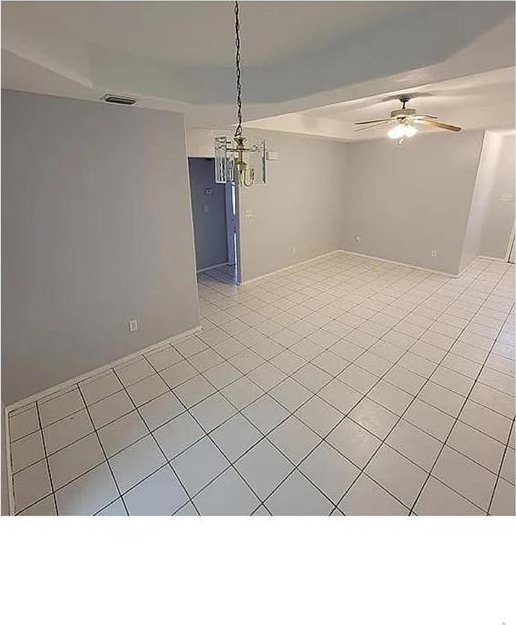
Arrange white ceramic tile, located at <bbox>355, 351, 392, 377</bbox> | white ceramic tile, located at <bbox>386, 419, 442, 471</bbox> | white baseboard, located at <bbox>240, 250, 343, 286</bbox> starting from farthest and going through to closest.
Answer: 1. white baseboard, located at <bbox>240, 250, 343, 286</bbox>
2. white ceramic tile, located at <bbox>355, 351, 392, 377</bbox>
3. white ceramic tile, located at <bbox>386, 419, 442, 471</bbox>

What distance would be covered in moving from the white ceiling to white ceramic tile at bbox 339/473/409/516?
2385 millimetres

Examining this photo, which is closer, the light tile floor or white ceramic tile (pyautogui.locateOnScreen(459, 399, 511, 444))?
the light tile floor

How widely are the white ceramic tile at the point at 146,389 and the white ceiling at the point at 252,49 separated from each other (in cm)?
225

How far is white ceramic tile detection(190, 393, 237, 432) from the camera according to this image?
246 cm

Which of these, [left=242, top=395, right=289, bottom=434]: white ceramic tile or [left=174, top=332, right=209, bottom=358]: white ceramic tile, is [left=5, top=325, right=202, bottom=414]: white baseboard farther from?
[left=242, top=395, right=289, bottom=434]: white ceramic tile

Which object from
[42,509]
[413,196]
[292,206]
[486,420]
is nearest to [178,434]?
[42,509]

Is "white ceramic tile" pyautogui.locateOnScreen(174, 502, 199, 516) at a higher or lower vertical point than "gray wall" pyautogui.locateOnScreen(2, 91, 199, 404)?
lower

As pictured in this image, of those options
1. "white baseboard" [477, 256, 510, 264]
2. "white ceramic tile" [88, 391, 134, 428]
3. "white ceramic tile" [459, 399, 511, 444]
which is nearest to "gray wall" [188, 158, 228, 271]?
"white ceramic tile" [88, 391, 134, 428]

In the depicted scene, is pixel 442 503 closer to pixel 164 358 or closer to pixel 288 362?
pixel 288 362

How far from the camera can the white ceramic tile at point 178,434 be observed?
2250mm

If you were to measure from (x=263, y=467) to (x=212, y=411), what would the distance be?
0.66m

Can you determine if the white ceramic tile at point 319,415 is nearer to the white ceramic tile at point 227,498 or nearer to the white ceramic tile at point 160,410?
the white ceramic tile at point 227,498

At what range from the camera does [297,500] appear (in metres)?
1.89

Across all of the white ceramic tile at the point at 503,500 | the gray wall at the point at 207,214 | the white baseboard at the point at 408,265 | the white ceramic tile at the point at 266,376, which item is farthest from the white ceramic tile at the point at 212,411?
the white baseboard at the point at 408,265
